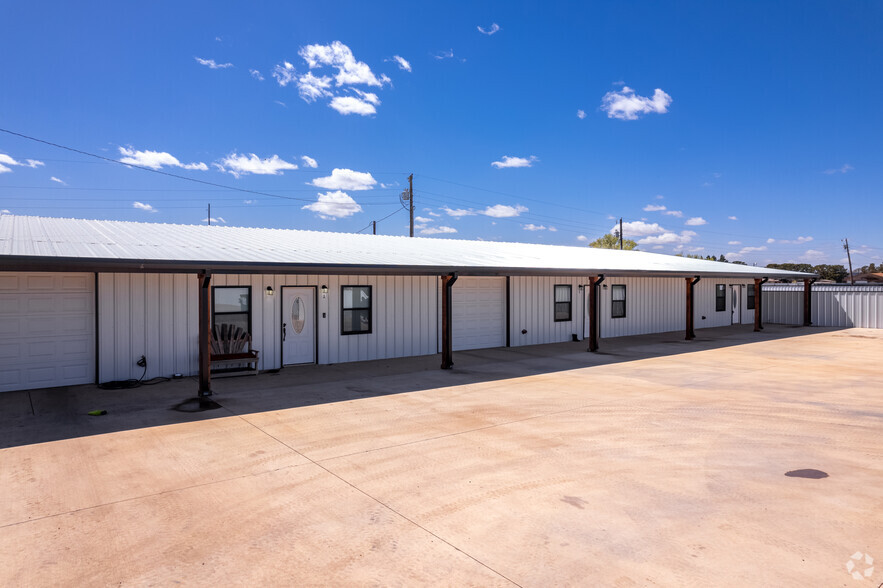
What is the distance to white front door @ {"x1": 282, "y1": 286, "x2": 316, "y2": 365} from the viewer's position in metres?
12.2

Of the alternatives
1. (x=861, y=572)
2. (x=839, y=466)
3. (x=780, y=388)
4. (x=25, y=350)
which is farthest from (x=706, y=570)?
(x=25, y=350)

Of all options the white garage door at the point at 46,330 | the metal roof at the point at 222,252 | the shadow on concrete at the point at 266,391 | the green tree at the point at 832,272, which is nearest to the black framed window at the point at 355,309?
the shadow on concrete at the point at 266,391

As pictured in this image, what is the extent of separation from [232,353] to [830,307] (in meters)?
25.3

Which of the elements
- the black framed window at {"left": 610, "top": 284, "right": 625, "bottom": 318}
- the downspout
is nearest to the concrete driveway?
the black framed window at {"left": 610, "top": 284, "right": 625, "bottom": 318}

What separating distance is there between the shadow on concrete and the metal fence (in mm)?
13191

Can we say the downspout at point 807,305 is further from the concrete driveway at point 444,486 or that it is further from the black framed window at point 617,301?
the concrete driveway at point 444,486

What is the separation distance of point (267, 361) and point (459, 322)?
553cm

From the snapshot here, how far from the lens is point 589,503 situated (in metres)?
4.74

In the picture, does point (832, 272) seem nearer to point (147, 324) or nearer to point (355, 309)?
point (355, 309)

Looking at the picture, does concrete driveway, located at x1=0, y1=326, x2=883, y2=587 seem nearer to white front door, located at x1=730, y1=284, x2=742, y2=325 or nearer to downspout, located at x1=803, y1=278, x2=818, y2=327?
white front door, located at x1=730, y1=284, x2=742, y2=325

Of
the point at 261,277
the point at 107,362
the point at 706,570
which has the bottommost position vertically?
the point at 706,570

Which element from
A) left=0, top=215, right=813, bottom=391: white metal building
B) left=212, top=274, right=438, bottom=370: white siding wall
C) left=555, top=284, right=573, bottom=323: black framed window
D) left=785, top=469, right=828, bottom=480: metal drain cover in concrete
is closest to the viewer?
left=785, top=469, right=828, bottom=480: metal drain cover in concrete

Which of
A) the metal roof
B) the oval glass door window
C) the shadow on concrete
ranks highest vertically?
the metal roof

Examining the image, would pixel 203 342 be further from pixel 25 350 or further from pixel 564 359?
pixel 564 359
